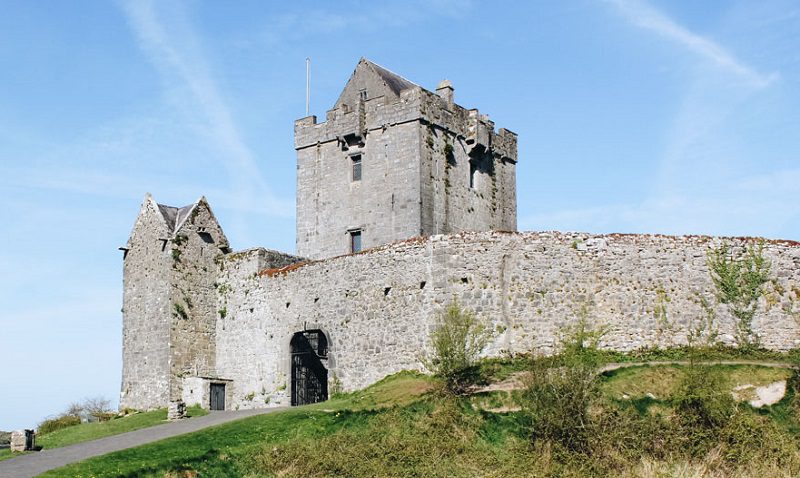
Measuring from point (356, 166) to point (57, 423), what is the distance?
655 inches

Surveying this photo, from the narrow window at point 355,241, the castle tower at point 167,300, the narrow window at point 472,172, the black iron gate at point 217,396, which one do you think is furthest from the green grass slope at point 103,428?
the narrow window at point 472,172

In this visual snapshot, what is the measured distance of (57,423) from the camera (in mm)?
41156

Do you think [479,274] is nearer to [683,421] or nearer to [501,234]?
[501,234]

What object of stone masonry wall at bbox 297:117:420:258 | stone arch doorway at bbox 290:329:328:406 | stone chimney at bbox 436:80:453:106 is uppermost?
stone chimney at bbox 436:80:453:106

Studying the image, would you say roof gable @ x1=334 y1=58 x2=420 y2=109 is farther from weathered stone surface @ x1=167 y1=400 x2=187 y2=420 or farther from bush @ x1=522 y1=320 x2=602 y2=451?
bush @ x1=522 y1=320 x2=602 y2=451

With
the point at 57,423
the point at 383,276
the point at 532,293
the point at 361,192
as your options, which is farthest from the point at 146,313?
the point at 532,293

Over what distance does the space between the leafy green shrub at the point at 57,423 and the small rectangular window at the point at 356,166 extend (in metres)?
15.6

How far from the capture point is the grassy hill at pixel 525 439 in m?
25.6

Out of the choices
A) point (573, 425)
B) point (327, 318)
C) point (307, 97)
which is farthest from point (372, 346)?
point (307, 97)

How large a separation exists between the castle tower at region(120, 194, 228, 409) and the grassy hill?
1101cm

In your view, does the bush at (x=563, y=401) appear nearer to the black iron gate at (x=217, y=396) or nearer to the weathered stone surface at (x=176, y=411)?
the weathered stone surface at (x=176, y=411)

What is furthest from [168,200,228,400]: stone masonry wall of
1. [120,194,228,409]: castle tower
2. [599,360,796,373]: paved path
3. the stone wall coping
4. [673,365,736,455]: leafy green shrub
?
[673,365,736,455]: leafy green shrub

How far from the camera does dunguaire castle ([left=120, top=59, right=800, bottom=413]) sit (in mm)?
33062

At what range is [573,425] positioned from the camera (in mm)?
26375
